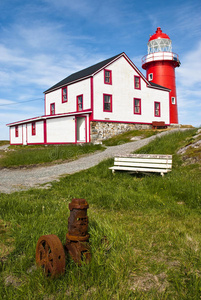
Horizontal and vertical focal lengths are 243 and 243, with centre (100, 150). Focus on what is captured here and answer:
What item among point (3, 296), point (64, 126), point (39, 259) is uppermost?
point (64, 126)

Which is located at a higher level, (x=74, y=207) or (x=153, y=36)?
(x=153, y=36)

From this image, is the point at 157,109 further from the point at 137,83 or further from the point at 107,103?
the point at 107,103

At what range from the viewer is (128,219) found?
4.61 metres

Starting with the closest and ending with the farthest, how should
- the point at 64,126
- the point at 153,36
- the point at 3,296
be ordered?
the point at 3,296 → the point at 64,126 → the point at 153,36

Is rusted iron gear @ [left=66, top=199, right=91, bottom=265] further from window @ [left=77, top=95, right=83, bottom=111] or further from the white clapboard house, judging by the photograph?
window @ [left=77, top=95, right=83, bottom=111]

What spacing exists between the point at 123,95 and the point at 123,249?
2306 cm

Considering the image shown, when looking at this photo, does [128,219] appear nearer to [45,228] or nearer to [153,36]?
[45,228]

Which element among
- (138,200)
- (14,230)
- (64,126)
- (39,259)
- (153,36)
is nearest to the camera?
(39,259)

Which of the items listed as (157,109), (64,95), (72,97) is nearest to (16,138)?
(64,95)

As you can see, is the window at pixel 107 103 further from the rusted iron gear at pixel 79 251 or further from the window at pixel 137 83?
the rusted iron gear at pixel 79 251

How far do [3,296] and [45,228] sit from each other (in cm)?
122

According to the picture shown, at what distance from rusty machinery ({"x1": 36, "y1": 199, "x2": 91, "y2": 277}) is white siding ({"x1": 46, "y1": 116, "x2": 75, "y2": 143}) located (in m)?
20.1

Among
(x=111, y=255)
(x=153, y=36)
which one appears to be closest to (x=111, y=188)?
(x=111, y=255)

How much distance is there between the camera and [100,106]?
75.3 feet
